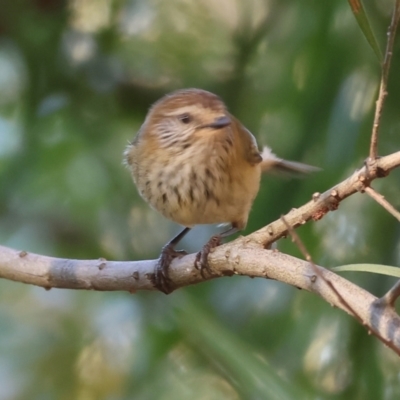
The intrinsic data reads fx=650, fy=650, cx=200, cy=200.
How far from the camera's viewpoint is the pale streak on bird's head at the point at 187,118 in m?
1.68

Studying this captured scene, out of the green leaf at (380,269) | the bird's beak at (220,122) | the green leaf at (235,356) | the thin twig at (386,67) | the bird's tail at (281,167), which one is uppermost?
the thin twig at (386,67)

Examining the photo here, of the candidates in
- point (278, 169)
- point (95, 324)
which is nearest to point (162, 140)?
point (278, 169)

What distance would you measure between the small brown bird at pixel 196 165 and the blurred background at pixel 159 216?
1.91 feet

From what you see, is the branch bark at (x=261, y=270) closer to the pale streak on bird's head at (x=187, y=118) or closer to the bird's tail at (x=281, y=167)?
the pale streak on bird's head at (x=187, y=118)

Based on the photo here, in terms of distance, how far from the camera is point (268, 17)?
9.04ft

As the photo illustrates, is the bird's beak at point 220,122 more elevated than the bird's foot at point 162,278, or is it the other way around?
the bird's beak at point 220,122

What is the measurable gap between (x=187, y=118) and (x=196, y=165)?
0.14 meters

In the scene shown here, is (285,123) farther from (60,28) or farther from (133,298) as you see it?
(60,28)

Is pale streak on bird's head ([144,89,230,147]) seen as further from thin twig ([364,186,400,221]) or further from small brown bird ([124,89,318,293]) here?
thin twig ([364,186,400,221])

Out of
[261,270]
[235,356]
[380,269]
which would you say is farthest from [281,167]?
[380,269]

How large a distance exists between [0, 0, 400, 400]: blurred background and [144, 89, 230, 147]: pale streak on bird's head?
0.70 metres

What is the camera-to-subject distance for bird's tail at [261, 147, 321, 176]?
2059mm

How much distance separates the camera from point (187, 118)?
5.69 ft

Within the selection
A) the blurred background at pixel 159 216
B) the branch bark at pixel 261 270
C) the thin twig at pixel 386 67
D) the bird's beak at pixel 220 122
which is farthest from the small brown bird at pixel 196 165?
the thin twig at pixel 386 67
